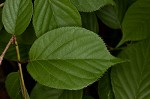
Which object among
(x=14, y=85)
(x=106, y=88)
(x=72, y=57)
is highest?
(x=72, y=57)

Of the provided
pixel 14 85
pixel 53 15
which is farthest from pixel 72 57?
pixel 14 85

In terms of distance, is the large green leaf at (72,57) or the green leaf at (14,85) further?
the green leaf at (14,85)

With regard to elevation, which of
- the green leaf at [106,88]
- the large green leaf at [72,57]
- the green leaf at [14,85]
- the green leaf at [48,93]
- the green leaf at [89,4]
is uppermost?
the green leaf at [89,4]

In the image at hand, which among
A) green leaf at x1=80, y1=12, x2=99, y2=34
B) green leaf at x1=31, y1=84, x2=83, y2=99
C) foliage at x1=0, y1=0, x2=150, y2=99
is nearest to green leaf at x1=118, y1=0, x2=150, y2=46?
foliage at x1=0, y1=0, x2=150, y2=99

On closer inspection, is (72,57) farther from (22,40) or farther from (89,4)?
(22,40)

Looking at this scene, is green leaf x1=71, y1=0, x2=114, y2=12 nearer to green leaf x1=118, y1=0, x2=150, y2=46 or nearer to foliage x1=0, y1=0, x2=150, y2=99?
foliage x1=0, y1=0, x2=150, y2=99

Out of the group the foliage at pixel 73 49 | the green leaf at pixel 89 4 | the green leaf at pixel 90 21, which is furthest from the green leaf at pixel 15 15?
the green leaf at pixel 90 21

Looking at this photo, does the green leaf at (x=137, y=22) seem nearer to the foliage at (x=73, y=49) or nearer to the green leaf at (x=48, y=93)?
the foliage at (x=73, y=49)

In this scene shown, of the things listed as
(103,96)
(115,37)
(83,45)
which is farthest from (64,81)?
(115,37)
